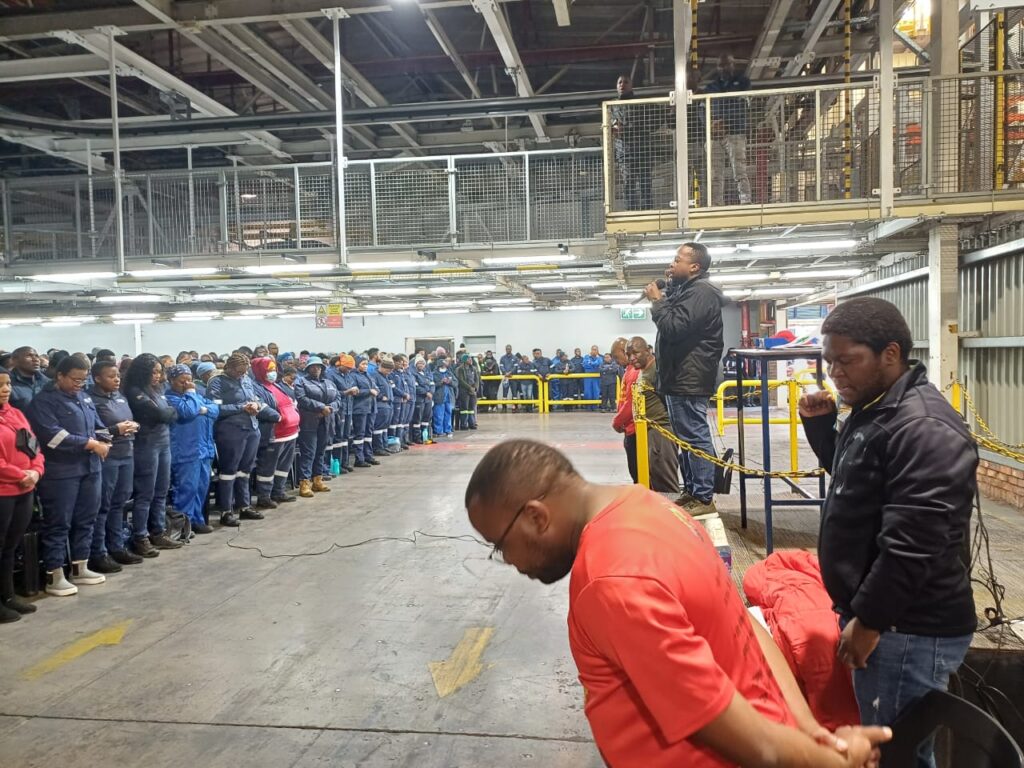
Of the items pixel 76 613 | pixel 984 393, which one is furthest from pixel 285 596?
pixel 984 393

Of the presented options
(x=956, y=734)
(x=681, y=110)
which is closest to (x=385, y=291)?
(x=681, y=110)

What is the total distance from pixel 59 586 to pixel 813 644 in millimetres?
5658

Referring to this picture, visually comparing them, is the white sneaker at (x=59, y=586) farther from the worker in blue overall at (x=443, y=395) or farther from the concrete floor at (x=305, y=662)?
the worker in blue overall at (x=443, y=395)

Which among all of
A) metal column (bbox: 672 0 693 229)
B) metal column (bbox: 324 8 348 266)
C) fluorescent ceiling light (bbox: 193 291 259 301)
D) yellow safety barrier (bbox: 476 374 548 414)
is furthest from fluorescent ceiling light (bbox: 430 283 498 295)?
metal column (bbox: 672 0 693 229)

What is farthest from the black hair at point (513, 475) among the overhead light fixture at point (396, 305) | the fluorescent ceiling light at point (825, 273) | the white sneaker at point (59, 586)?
the overhead light fixture at point (396, 305)

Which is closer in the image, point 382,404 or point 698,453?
point 698,453

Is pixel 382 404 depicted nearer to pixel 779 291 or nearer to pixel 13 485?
pixel 13 485

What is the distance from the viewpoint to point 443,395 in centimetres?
1631

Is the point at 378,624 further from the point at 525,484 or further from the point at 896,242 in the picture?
the point at 896,242

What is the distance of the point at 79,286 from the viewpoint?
12.8 meters

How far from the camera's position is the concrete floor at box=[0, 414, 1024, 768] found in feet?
11.0

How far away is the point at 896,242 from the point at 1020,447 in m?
2.65

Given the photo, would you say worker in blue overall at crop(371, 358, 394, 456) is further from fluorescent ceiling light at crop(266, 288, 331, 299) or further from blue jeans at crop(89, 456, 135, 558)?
blue jeans at crop(89, 456, 135, 558)

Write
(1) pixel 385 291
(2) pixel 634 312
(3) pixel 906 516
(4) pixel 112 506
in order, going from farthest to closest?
(2) pixel 634 312 < (1) pixel 385 291 < (4) pixel 112 506 < (3) pixel 906 516
